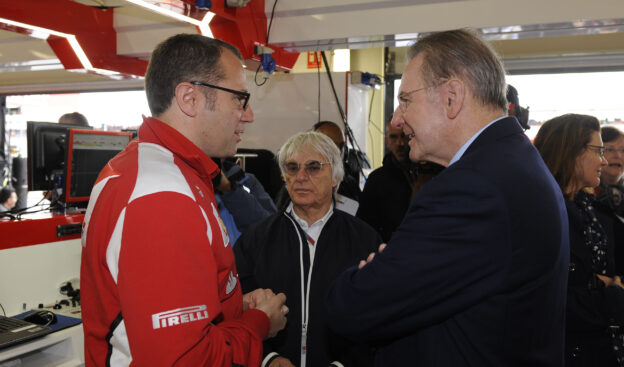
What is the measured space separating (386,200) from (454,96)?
6.13 ft

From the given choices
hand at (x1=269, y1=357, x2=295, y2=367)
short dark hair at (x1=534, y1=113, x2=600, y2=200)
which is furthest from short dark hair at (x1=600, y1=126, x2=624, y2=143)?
hand at (x1=269, y1=357, x2=295, y2=367)

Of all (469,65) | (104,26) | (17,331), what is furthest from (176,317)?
(104,26)

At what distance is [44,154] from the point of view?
10.7ft

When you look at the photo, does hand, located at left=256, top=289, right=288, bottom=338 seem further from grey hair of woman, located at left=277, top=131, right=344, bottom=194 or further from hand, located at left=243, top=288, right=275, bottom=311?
grey hair of woman, located at left=277, top=131, right=344, bottom=194

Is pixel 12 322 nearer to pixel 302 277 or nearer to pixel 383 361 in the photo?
pixel 302 277

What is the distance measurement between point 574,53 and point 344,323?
498 cm

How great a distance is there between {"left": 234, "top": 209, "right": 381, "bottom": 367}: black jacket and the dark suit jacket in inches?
32.2

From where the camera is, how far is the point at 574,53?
4.96 metres

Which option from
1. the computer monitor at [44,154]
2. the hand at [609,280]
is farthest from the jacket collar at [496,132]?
the computer monitor at [44,154]

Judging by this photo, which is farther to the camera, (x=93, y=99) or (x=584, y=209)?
(x=93, y=99)

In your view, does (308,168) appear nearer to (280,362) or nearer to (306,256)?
(306,256)

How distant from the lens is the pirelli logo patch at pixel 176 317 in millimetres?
1000

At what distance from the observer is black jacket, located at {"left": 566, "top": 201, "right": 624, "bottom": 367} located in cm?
207

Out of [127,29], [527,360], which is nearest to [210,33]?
[127,29]
